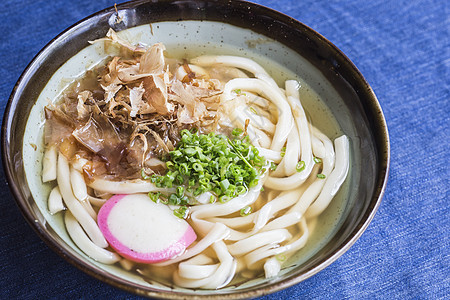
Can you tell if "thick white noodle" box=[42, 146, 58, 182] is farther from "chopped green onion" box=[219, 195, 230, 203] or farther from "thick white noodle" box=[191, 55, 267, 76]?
"thick white noodle" box=[191, 55, 267, 76]

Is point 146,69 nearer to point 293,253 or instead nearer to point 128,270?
point 128,270

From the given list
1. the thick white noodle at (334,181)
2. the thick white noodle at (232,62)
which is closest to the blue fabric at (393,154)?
the thick white noodle at (334,181)

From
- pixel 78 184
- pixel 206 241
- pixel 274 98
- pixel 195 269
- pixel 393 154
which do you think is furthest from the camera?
pixel 393 154

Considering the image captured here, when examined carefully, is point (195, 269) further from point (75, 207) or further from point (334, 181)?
point (334, 181)

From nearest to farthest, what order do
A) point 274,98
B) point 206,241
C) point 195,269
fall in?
point 195,269 → point 206,241 → point 274,98

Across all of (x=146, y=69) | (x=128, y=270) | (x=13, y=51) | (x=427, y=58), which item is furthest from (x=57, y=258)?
(x=427, y=58)

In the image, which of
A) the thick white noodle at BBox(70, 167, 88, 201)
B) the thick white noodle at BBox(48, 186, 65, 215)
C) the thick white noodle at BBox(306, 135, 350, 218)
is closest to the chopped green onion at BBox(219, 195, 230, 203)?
the thick white noodle at BBox(306, 135, 350, 218)

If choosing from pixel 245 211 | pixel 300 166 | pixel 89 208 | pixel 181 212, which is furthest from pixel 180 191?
pixel 300 166

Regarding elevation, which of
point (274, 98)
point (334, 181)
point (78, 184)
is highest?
point (78, 184)
